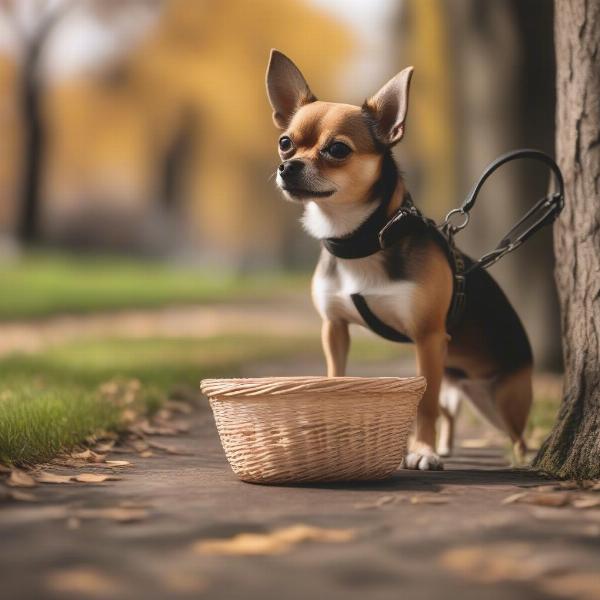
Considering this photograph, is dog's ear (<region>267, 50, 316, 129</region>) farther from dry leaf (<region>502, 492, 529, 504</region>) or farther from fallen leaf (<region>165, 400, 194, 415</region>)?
fallen leaf (<region>165, 400, 194, 415</region>)

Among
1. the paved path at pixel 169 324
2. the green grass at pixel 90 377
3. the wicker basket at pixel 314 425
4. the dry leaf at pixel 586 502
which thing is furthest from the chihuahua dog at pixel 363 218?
the paved path at pixel 169 324

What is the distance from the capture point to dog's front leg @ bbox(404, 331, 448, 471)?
461 centimetres

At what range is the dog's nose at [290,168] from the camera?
171 inches

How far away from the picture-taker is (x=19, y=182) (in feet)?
90.8

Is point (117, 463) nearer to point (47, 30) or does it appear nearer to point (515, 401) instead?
point (515, 401)

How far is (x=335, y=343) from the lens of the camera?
4867 millimetres

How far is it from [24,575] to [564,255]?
3040 millimetres

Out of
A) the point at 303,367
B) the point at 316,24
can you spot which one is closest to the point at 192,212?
the point at 316,24

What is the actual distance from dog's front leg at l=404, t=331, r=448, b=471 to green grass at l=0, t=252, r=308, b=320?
11982 millimetres

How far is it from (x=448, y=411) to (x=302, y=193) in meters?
1.80

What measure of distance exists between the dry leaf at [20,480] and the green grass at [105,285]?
39.9ft

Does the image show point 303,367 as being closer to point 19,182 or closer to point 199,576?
point 199,576

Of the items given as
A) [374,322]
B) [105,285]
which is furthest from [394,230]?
[105,285]

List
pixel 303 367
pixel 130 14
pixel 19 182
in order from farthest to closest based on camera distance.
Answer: pixel 19 182, pixel 130 14, pixel 303 367
